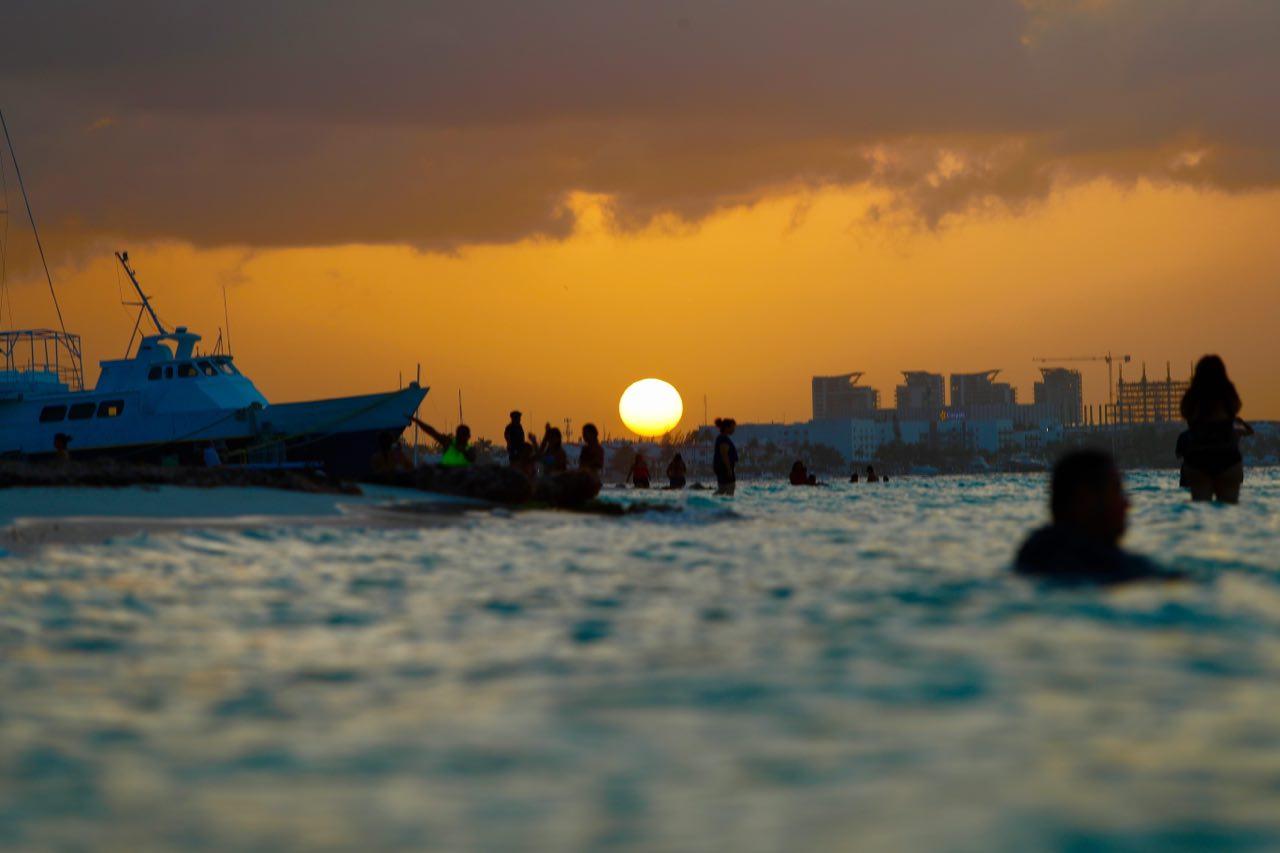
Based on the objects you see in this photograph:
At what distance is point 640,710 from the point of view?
16.6 ft

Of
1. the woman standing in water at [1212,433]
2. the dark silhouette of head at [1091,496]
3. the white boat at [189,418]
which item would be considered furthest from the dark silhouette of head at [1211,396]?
the white boat at [189,418]

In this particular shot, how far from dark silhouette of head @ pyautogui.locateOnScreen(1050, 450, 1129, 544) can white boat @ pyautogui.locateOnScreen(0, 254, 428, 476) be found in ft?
95.4

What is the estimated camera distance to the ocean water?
3.75 metres

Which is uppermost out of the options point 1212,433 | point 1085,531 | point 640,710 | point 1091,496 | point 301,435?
point 301,435

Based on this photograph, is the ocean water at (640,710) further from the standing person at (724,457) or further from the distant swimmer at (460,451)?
the standing person at (724,457)

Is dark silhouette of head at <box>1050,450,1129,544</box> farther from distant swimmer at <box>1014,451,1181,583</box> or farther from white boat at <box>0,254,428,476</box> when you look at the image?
white boat at <box>0,254,428,476</box>

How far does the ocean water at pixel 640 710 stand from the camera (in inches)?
148

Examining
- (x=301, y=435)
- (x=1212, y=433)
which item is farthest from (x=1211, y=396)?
(x=301, y=435)

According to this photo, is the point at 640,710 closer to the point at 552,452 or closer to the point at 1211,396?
the point at 1211,396

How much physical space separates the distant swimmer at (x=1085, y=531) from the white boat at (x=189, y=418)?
29.0 m

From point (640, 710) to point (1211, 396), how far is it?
1307 cm

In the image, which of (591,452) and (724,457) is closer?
(591,452)

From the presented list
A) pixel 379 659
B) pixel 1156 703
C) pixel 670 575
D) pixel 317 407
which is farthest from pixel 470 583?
pixel 317 407

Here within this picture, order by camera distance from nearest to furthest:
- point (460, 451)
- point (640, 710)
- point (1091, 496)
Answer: point (640, 710)
point (1091, 496)
point (460, 451)
